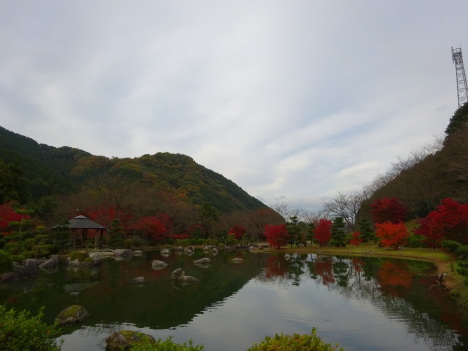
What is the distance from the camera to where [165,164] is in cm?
6869

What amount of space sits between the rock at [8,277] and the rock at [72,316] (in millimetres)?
7861

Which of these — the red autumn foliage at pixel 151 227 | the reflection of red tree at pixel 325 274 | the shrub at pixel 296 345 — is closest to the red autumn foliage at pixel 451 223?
the reflection of red tree at pixel 325 274

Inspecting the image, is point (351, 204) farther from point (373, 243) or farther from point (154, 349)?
point (154, 349)

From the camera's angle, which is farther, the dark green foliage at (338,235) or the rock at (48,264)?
the dark green foliage at (338,235)

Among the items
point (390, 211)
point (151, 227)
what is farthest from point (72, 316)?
point (390, 211)

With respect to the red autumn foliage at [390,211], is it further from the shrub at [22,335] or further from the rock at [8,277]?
the shrub at [22,335]

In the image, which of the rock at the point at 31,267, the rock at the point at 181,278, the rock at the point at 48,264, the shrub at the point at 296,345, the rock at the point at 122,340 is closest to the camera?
the shrub at the point at 296,345

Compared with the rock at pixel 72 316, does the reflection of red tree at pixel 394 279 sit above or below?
above

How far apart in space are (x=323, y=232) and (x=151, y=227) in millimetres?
17893

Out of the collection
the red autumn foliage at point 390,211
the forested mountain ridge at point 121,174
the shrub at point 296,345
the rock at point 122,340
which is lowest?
the rock at point 122,340

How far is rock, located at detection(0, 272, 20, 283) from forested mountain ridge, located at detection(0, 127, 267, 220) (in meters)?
22.2

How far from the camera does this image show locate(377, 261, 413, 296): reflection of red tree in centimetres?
1293

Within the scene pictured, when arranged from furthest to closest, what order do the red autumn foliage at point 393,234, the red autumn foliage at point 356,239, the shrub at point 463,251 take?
the red autumn foliage at point 356,239 < the red autumn foliage at point 393,234 < the shrub at point 463,251

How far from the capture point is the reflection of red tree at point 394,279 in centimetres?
1293
